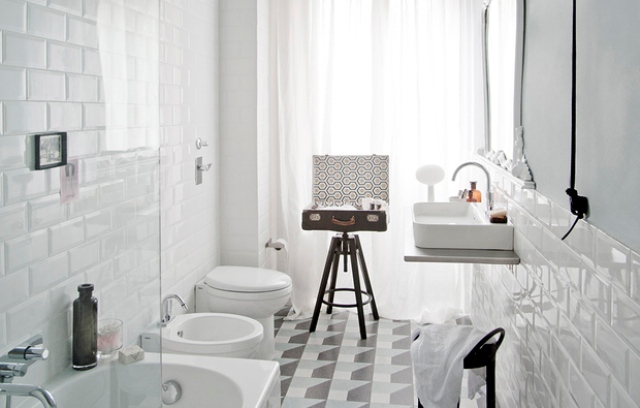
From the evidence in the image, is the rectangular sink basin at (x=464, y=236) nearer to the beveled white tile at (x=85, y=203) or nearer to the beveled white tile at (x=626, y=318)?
the beveled white tile at (x=626, y=318)

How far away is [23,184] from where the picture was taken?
149 cm

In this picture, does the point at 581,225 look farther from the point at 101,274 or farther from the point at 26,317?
the point at 26,317

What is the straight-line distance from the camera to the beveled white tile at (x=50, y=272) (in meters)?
1.55

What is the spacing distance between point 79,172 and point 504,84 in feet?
7.04

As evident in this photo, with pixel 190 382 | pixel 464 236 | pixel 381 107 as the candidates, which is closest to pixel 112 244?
pixel 190 382

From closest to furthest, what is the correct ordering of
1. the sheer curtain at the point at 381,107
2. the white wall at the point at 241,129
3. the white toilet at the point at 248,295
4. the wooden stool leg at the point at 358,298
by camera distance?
the white toilet at the point at 248,295, the wooden stool leg at the point at 358,298, the white wall at the point at 241,129, the sheer curtain at the point at 381,107

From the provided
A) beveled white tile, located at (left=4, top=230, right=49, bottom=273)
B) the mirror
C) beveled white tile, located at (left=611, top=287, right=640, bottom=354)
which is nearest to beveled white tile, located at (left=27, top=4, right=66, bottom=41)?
beveled white tile, located at (left=4, top=230, right=49, bottom=273)

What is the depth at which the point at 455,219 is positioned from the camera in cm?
380

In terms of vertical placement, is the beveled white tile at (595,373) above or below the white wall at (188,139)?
below

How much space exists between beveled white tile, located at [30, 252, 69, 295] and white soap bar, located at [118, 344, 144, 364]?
0.88ft

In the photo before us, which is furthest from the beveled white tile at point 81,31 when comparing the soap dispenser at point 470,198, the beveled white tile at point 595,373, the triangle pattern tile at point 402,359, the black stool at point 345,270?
the black stool at point 345,270

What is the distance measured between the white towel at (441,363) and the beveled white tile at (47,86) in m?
1.65

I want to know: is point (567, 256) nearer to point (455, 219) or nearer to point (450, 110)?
point (455, 219)

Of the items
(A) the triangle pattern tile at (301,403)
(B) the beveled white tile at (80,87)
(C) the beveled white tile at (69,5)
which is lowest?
(A) the triangle pattern tile at (301,403)
